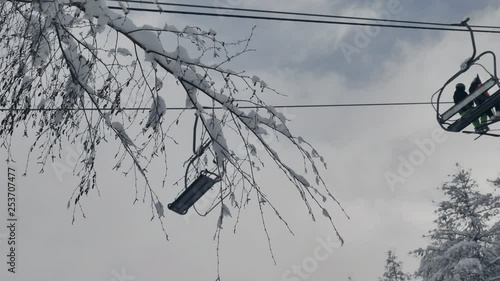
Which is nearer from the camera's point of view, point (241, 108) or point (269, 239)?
point (269, 239)

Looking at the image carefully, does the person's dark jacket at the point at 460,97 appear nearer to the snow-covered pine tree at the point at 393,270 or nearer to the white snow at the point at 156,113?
the white snow at the point at 156,113

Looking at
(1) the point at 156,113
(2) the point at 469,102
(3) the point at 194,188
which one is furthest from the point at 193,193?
(2) the point at 469,102

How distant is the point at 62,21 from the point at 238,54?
3.15 ft

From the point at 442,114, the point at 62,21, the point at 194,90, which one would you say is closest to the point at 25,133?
the point at 62,21

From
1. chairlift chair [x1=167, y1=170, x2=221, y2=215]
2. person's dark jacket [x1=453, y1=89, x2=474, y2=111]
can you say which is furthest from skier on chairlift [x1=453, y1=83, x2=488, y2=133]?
chairlift chair [x1=167, y1=170, x2=221, y2=215]

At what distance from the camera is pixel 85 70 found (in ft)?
9.02

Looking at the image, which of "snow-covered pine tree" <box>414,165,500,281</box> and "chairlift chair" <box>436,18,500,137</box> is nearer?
"chairlift chair" <box>436,18,500,137</box>

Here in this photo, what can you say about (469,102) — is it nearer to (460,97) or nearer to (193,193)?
(460,97)

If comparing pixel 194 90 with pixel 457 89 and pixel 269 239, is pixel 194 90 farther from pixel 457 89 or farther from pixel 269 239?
pixel 457 89

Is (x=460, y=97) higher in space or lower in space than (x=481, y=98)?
higher

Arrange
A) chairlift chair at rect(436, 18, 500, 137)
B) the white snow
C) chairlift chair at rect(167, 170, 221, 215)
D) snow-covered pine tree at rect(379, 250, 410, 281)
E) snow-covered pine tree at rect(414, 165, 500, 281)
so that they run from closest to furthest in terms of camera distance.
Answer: the white snow
chairlift chair at rect(167, 170, 221, 215)
chairlift chair at rect(436, 18, 500, 137)
snow-covered pine tree at rect(414, 165, 500, 281)
snow-covered pine tree at rect(379, 250, 410, 281)

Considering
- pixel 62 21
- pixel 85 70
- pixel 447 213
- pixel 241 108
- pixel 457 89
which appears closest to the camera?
pixel 62 21

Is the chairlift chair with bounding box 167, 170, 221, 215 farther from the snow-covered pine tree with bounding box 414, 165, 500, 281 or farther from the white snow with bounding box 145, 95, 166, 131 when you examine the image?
the snow-covered pine tree with bounding box 414, 165, 500, 281

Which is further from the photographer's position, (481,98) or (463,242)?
(463,242)
